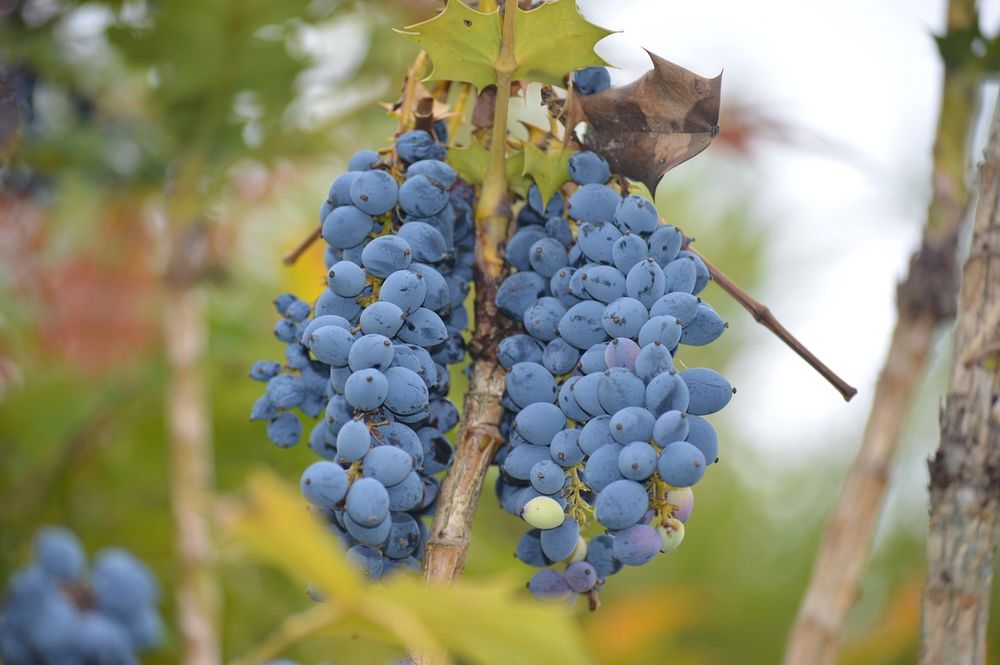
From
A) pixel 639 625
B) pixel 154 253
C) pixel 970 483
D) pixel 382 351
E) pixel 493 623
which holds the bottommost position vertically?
pixel 493 623

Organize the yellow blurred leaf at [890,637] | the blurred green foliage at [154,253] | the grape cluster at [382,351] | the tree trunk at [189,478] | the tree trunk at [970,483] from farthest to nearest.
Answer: the yellow blurred leaf at [890,637], the blurred green foliage at [154,253], the tree trunk at [189,478], the tree trunk at [970,483], the grape cluster at [382,351]

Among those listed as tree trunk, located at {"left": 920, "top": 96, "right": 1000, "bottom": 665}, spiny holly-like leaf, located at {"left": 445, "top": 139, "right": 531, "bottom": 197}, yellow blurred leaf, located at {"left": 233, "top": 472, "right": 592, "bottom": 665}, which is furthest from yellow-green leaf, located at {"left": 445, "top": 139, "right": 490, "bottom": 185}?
tree trunk, located at {"left": 920, "top": 96, "right": 1000, "bottom": 665}

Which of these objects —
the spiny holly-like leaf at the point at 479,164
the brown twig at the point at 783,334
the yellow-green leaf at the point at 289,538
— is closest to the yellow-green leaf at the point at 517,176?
the spiny holly-like leaf at the point at 479,164

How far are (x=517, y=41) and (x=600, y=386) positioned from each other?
0.23 m

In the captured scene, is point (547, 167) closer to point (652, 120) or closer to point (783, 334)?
point (652, 120)

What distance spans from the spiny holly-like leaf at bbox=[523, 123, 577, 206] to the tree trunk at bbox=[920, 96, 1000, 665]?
1.25ft

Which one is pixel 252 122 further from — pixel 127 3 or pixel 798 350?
pixel 798 350

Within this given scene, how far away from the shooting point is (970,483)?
0.75 metres

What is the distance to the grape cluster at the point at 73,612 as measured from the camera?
0.89m

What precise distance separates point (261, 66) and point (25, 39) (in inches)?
12.8

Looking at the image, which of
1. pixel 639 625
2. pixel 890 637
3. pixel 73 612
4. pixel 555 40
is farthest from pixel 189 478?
pixel 890 637

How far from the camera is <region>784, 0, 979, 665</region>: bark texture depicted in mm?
856

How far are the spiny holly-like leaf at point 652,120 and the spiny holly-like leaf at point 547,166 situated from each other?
0.02 meters

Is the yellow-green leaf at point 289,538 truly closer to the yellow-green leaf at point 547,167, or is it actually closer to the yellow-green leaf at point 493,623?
the yellow-green leaf at point 493,623
